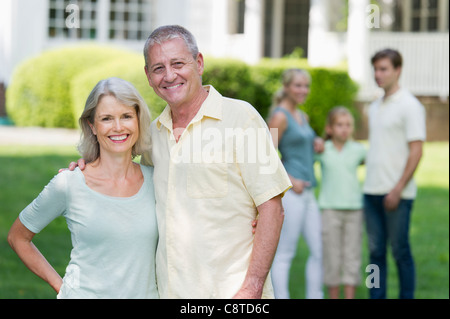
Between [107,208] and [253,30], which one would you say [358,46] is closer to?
[253,30]

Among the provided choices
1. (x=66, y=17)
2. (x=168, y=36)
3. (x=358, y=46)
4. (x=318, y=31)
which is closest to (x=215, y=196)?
(x=168, y=36)

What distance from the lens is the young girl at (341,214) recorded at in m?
6.03

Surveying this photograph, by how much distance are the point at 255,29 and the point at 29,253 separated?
15.0m

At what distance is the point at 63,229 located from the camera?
28.4 ft

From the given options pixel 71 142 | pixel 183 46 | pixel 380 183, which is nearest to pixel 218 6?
pixel 71 142

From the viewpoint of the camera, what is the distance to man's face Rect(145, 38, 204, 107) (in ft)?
10.1

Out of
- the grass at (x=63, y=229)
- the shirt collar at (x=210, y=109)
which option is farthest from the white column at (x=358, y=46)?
the shirt collar at (x=210, y=109)

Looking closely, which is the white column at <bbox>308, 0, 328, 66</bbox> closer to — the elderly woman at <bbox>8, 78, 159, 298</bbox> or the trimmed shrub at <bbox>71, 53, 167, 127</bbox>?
the trimmed shrub at <bbox>71, 53, 167, 127</bbox>

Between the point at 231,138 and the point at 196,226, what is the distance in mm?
388

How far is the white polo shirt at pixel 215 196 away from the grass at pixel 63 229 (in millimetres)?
3401

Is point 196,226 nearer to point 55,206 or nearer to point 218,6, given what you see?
point 55,206

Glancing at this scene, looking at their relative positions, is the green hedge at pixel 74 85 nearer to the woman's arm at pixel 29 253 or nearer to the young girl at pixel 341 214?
the young girl at pixel 341 214

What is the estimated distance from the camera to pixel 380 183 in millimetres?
5719

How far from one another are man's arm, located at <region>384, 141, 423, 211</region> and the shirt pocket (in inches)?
111
